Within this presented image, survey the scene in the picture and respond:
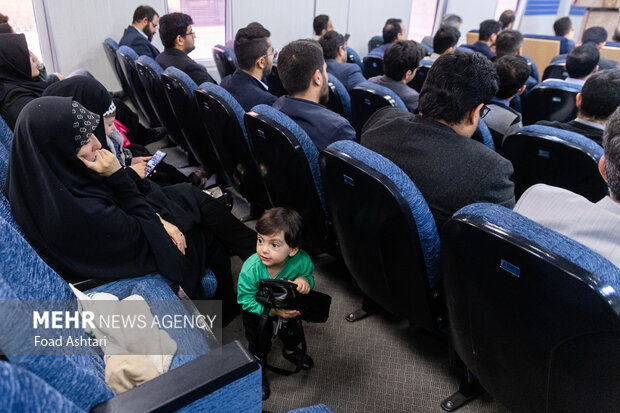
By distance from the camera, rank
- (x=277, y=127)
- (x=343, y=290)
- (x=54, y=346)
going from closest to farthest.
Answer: (x=54, y=346) → (x=277, y=127) → (x=343, y=290)

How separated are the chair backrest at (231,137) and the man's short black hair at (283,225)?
27.2 inches

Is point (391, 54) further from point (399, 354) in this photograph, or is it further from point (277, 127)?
point (399, 354)

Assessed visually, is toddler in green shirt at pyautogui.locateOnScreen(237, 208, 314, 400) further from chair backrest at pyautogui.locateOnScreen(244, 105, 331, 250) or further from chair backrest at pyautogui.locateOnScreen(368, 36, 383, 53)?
chair backrest at pyautogui.locateOnScreen(368, 36, 383, 53)

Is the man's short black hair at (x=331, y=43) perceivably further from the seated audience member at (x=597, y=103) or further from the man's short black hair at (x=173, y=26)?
the seated audience member at (x=597, y=103)

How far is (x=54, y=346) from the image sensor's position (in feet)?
1.87

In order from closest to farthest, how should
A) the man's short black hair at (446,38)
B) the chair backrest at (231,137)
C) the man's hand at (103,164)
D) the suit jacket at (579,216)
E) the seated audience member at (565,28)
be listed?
the suit jacket at (579,216) < the man's hand at (103,164) < the chair backrest at (231,137) < the man's short black hair at (446,38) < the seated audience member at (565,28)

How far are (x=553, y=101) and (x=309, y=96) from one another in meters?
1.75

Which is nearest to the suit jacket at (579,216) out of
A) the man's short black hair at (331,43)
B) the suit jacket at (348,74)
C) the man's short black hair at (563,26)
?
the suit jacket at (348,74)

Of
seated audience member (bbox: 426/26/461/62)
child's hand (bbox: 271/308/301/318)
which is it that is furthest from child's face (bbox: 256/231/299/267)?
seated audience member (bbox: 426/26/461/62)

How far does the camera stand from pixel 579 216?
0.94m

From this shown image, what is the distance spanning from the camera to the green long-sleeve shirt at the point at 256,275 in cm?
147

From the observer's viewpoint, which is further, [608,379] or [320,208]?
[320,208]

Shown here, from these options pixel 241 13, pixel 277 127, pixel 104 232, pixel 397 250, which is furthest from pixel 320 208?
pixel 241 13

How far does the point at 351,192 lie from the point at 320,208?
0.49 metres
